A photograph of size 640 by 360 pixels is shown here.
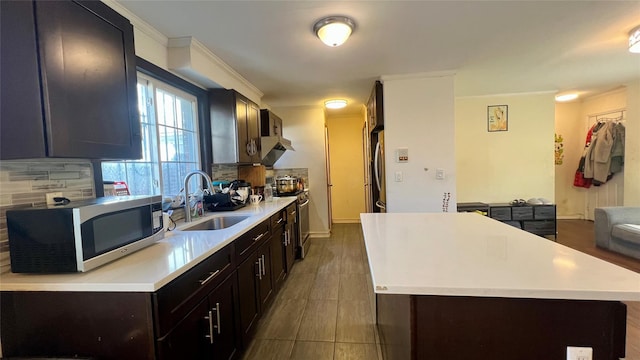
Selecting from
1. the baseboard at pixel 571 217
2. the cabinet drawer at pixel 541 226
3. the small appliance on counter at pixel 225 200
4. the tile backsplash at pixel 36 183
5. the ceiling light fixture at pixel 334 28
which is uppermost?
the ceiling light fixture at pixel 334 28

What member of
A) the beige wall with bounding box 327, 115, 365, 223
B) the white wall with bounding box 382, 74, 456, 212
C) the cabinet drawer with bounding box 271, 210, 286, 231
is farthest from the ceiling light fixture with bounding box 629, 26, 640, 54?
the beige wall with bounding box 327, 115, 365, 223

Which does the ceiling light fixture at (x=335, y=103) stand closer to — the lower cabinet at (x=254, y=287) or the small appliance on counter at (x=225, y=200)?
the small appliance on counter at (x=225, y=200)

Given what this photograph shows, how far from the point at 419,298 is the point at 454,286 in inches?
5.1

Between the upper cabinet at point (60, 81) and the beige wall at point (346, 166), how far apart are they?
5046 millimetres

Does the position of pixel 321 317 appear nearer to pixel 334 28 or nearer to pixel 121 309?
pixel 121 309

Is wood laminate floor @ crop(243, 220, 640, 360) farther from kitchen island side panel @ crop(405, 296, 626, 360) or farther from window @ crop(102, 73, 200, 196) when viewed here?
window @ crop(102, 73, 200, 196)

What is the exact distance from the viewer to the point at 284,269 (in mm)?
3049

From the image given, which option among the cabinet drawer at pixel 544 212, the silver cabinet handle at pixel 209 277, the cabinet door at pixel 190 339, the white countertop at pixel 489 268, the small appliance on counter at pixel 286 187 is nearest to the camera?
the white countertop at pixel 489 268

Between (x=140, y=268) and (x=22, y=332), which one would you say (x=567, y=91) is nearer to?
(x=140, y=268)

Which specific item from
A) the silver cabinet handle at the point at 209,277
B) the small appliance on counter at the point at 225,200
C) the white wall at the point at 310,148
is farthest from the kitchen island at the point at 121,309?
the white wall at the point at 310,148

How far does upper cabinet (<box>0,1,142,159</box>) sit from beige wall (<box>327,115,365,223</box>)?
505cm

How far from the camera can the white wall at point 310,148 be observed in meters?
4.89

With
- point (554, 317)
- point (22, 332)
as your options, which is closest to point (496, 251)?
point (554, 317)

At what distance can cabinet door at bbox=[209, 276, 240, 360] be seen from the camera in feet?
4.83
